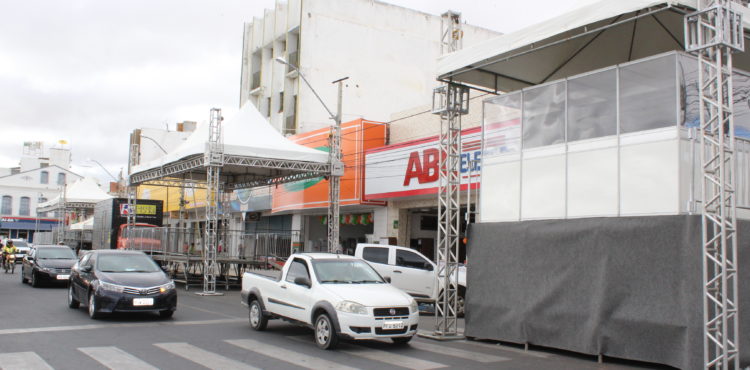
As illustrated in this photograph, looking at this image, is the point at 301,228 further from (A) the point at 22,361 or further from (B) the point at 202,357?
(A) the point at 22,361

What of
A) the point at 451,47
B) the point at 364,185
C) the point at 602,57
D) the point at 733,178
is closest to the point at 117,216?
the point at 364,185

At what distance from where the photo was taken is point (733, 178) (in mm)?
9562

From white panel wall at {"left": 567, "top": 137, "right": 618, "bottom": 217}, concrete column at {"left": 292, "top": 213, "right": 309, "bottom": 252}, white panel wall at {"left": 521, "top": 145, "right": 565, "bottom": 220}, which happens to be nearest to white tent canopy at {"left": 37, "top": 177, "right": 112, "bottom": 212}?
concrete column at {"left": 292, "top": 213, "right": 309, "bottom": 252}

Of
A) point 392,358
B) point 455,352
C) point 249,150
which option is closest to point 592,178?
point 455,352

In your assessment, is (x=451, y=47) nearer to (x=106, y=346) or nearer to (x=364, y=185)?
(x=106, y=346)

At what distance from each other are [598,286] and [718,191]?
2364 mm

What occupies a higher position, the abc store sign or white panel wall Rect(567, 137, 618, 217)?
the abc store sign

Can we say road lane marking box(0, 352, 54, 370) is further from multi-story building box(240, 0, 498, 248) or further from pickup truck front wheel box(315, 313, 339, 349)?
multi-story building box(240, 0, 498, 248)

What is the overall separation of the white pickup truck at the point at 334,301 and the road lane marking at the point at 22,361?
4206 millimetres

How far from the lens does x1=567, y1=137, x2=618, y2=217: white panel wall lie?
429 inches

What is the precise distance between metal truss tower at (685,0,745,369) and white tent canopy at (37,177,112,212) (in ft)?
149

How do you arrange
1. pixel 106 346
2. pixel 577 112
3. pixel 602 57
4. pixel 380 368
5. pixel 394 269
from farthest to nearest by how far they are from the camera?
1. pixel 394 269
2. pixel 602 57
3. pixel 577 112
4. pixel 106 346
5. pixel 380 368

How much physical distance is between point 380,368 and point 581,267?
157 inches

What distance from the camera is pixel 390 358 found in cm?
1033
